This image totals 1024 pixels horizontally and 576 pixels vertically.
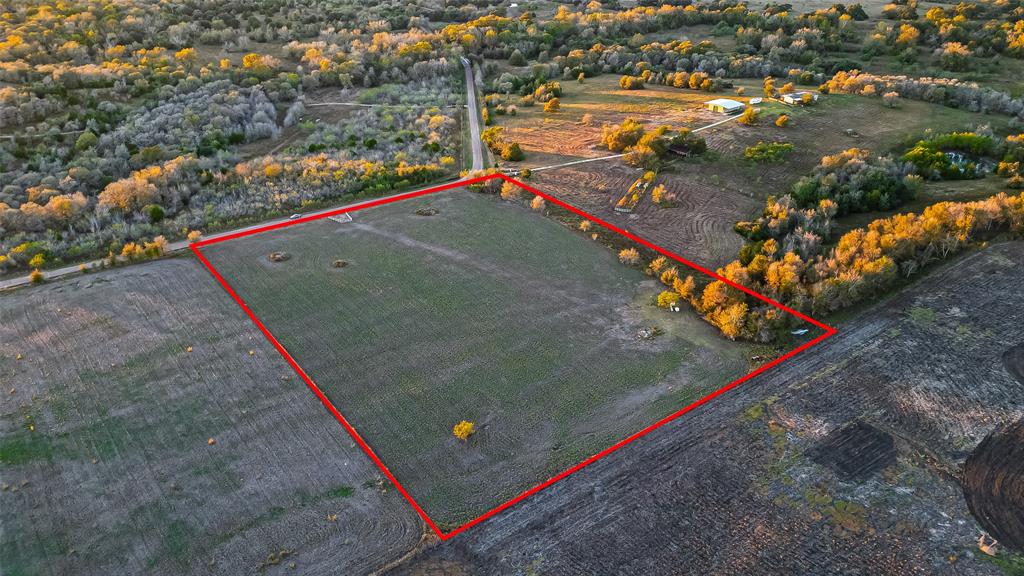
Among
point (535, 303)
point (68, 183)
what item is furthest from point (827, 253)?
point (68, 183)

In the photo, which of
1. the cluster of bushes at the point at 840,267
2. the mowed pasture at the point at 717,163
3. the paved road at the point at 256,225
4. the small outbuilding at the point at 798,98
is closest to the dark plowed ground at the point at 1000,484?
the cluster of bushes at the point at 840,267

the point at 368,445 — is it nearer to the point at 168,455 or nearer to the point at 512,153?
the point at 168,455

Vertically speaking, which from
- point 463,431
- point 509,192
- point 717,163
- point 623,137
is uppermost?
point 623,137

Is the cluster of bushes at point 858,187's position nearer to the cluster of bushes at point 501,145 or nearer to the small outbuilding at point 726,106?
the small outbuilding at point 726,106

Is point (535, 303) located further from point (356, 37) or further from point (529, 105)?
point (356, 37)

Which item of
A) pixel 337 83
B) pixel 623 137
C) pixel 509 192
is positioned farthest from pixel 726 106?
pixel 337 83

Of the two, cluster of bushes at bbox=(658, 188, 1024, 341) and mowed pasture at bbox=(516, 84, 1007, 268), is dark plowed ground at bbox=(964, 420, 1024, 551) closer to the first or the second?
cluster of bushes at bbox=(658, 188, 1024, 341)
